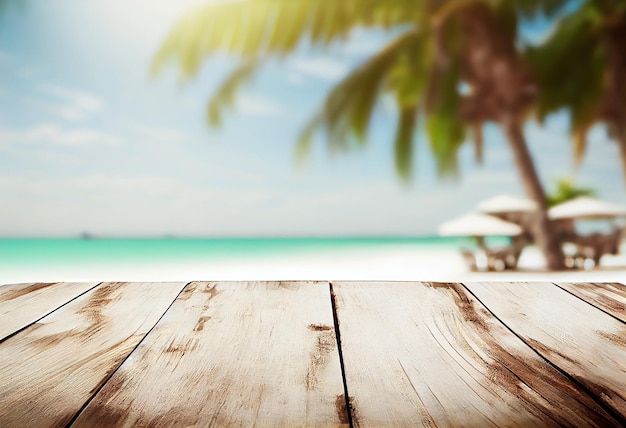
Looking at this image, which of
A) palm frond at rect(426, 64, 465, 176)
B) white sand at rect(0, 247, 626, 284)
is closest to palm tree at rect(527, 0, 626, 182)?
palm frond at rect(426, 64, 465, 176)

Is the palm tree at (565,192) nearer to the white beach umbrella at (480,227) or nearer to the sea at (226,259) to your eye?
the white beach umbrella at (480,227)

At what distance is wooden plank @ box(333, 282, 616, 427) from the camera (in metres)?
0.53

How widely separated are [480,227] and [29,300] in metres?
4.31

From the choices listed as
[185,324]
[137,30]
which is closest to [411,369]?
[185,324]

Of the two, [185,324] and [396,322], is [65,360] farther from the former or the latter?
[396,322]

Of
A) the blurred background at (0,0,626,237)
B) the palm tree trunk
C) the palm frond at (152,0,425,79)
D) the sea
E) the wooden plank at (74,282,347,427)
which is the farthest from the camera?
the sea

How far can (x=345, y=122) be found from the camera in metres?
4.77

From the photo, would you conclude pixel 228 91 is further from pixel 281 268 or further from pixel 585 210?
pixel 585 210

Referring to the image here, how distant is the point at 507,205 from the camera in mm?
4910

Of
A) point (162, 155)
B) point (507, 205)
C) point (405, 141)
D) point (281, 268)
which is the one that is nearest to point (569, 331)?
point (405, 141)

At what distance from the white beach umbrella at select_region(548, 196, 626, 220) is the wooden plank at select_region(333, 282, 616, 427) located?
4.28 metres

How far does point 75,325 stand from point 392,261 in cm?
670

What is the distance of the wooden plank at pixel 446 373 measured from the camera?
0.53 meters

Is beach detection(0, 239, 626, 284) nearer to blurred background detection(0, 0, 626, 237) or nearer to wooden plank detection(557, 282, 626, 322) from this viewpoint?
blurred background detection(0, 0, 626, 237)
